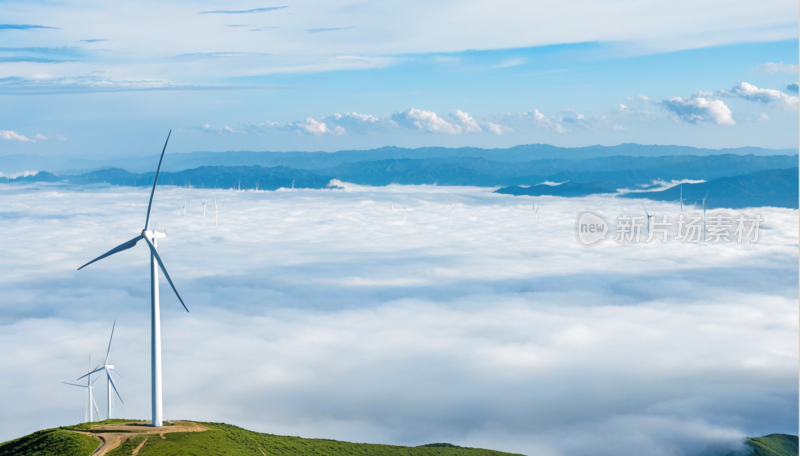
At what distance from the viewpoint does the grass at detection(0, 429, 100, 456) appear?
229 feet

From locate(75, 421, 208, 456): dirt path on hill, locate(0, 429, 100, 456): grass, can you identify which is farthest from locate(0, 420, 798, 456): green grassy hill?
locate(75, 421, 208, 456): dirt path on hill

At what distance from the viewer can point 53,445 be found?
236ft

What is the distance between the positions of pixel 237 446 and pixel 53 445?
922 inches

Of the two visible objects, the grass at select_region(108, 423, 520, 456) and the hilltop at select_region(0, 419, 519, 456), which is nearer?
the hilltop at select_region(0, 419, 519, 456)

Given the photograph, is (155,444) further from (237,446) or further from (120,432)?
(237,446)

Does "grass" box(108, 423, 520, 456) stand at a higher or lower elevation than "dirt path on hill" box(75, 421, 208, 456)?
lower

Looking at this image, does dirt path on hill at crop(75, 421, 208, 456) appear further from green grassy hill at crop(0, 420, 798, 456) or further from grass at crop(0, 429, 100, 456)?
grass at crop(0, 429, 100, 456)

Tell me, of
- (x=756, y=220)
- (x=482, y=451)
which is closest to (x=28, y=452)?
(x=482, y=451)

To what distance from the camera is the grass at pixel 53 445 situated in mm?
69812

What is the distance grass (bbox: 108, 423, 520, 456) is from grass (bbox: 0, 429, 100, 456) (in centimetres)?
450

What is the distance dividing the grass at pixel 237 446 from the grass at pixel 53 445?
14.8ft

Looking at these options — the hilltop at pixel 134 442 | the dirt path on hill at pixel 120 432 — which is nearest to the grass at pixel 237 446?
the hilltop at pixel 134 442

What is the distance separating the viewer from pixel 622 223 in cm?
18600

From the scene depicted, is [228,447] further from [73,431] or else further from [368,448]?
[368,448]
